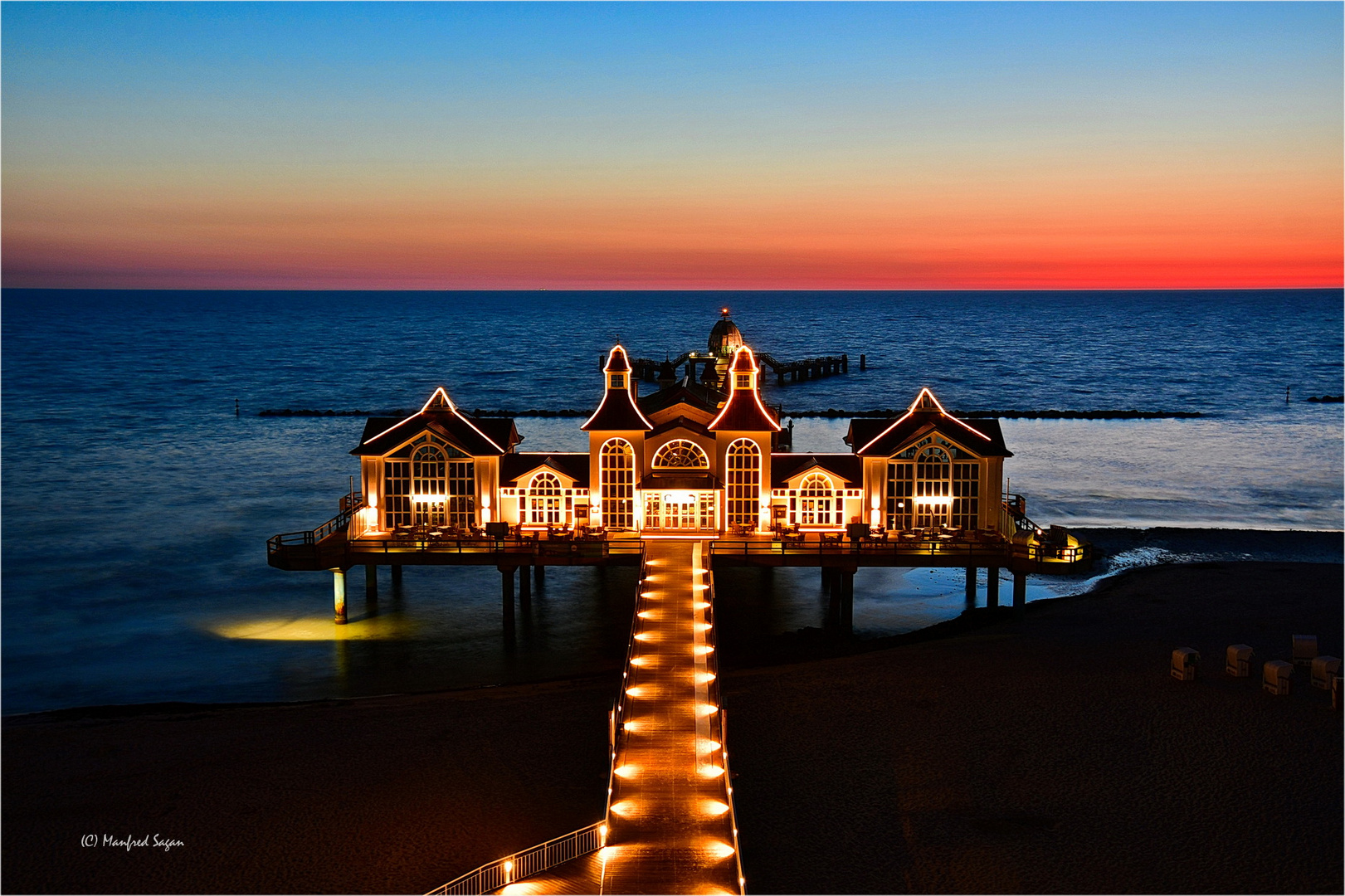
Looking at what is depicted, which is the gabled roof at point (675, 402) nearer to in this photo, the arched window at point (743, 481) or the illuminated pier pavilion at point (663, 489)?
the illuminated pier pavilion at point (663, 489)

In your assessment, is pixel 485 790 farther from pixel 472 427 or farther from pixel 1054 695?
pixel 472 427

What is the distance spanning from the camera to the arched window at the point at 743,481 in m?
40.2

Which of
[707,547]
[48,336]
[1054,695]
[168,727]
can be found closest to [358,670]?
[168,727]

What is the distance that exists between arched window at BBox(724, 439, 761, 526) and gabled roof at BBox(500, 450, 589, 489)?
201 inches

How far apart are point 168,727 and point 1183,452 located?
68605mm

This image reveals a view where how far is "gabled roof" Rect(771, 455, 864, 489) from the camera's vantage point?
131 ft

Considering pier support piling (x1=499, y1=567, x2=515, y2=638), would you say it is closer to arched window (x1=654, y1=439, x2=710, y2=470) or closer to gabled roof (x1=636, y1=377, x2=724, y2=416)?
arched window (x1=654, y1=439, x2=710, y2=470)

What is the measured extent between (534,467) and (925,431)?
13.5 m

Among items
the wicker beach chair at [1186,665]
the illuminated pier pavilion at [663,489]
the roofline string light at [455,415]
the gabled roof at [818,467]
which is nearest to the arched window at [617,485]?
the illuminated pier pavilion at [663,489]

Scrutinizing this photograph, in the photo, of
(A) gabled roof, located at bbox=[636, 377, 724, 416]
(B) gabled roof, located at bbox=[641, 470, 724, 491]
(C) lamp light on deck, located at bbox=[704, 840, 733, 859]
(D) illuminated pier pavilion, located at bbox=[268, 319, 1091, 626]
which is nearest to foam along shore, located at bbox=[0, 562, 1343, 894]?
(C) lamp light on deck, located at bbox=[704, 840, 733, 859]

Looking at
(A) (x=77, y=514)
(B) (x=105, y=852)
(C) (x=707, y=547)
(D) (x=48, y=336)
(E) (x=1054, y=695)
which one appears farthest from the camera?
(D) (x=48, y=336)

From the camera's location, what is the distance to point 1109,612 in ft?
127

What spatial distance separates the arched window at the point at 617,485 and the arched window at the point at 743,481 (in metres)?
3.38

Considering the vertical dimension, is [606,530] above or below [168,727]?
above
